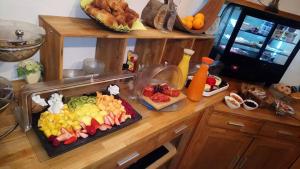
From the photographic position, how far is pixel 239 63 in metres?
1.73

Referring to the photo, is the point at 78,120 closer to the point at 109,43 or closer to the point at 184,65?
the point at 109,43

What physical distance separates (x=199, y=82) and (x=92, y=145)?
2.43 ft

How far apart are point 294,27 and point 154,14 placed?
1130 millimetres

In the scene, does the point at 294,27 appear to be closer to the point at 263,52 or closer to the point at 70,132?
the point at 263,52

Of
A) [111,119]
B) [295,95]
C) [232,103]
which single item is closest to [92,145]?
[111,119]

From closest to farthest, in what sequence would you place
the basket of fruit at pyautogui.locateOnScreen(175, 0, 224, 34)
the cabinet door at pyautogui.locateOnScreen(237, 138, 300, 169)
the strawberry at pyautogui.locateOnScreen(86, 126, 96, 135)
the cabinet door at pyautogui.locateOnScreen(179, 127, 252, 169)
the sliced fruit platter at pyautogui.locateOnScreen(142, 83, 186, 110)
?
the strawberry at pyautogui.locateOnScreen(86, 126, 96, 135)
the sliced fruit platter at pyautogui.locateOnScreen(142, 83, 186, 110)
the basket of fruit at pyautogui.locateOnScreen(175, 0, 224, 34)
the cabinet door at pyautogui.locateOnScreen(179, 127, 252, 169)
the cabinet door at pyautogui.locateOnScreen(237, 138, 300, 169)

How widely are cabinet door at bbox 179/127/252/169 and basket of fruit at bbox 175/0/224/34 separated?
0.68 m

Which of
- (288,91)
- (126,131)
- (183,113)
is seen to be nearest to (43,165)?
(126,131)

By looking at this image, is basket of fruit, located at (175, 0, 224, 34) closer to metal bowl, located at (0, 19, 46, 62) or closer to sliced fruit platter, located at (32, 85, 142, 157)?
sliced fruit platter, located at (32, 85, 142, 157)

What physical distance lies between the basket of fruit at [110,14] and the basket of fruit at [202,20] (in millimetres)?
451

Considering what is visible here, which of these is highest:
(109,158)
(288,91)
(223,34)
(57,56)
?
(223,34)

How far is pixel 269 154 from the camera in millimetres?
1694

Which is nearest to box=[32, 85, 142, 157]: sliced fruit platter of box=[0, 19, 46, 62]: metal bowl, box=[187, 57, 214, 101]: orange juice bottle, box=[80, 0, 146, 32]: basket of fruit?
box=[0, 19, 46, 62]: metal bowl

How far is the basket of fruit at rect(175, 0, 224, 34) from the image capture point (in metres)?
1.40
